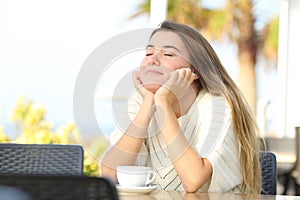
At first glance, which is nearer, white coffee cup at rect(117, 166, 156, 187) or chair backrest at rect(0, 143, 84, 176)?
white coffee cup at rect(117, 166, 156, 187)

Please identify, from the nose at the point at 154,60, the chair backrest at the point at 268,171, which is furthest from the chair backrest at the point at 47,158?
the chair backrest at the point at 268,171

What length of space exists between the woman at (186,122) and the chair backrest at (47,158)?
12 centimetres

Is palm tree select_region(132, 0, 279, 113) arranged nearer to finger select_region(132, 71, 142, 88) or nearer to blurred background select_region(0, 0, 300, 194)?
blurred background select_region(0, 0, 300, 194)

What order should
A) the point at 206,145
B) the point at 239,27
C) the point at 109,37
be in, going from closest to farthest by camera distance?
1. the point at 206,145
2. the point at 109,37
3. the point at 239,27

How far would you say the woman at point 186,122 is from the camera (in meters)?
1.92

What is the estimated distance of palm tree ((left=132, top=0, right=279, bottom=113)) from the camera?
6.14 m

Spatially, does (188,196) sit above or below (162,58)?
below

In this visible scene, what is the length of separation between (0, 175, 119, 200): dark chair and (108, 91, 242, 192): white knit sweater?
3.52 feet

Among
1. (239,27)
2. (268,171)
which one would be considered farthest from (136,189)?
(239,27)

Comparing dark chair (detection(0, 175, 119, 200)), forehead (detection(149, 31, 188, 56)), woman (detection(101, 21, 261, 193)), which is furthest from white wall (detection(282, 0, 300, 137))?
dark chair (detection(0, 175, 119, 200))

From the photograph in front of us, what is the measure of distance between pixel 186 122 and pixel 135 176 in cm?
32

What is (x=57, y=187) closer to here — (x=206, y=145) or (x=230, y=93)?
(x=206, y=145)

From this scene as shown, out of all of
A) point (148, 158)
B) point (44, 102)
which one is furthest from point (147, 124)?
point (44, 102)

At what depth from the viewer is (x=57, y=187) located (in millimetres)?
801
